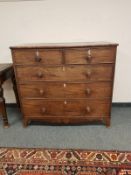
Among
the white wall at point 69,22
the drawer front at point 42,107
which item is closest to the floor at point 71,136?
the drawer front at point 42,107

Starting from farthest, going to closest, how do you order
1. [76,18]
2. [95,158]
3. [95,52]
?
[76,18] → [95,52] → [95,158]

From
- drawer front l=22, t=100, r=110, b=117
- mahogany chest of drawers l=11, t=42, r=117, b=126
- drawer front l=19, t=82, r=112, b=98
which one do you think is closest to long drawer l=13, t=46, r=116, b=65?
mahogany chest of drawers l=11, t=42, r=117, b=126

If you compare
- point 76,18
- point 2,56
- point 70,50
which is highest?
point 76,18

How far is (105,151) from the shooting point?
5.44 ft

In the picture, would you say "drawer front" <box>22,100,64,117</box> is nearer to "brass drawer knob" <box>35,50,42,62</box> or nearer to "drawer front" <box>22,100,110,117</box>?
"drawer front" <box>22,100,110,117</box>

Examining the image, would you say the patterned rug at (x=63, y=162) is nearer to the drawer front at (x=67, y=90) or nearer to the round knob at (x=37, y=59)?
the drawer front at (x=67, y=90)

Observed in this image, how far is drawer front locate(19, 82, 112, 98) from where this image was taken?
1.84 meters

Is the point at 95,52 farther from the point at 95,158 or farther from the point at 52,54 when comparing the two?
the point at 95,158

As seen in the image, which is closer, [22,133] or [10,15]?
[22,133]

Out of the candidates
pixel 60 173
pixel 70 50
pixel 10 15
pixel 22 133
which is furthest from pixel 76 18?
pixel 60 173

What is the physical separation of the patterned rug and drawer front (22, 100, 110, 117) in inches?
16.9

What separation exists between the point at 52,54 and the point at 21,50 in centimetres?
31

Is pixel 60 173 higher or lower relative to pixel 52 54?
lower

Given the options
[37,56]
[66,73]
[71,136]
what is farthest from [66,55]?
[71,136]
